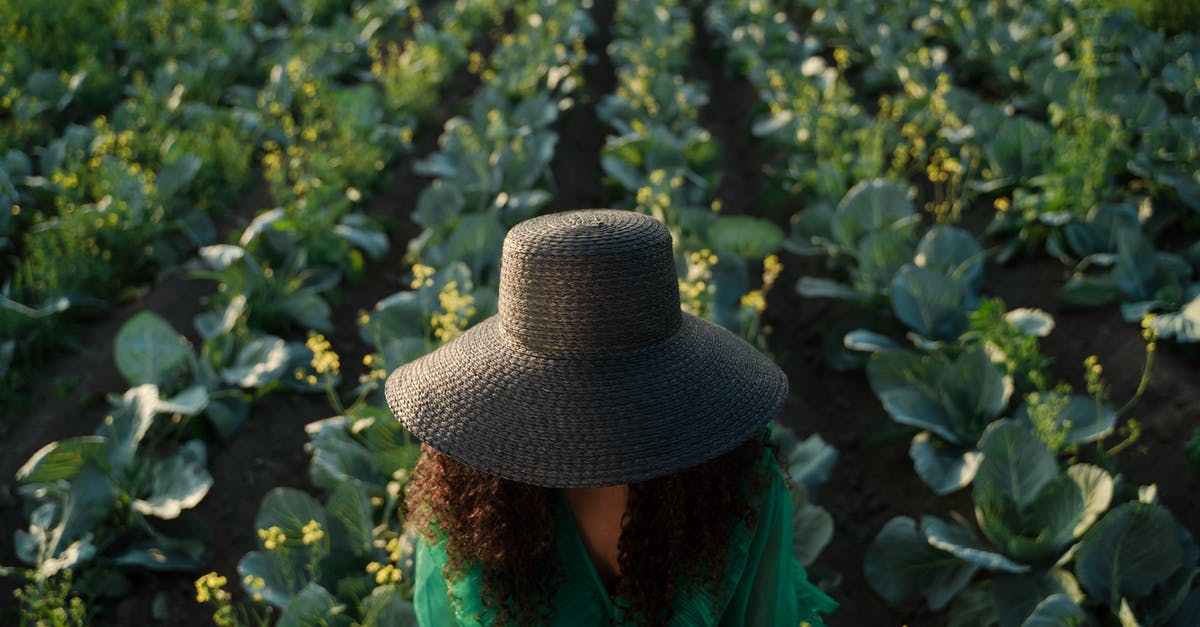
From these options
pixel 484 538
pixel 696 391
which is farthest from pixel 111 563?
pixel 696 391

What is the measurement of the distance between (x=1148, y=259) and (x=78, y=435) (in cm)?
462

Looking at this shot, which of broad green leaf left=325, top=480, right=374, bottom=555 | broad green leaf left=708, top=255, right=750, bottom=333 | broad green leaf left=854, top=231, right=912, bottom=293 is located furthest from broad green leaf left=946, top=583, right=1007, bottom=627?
broad green leaf left=325, top=480, right=374, bottom=555

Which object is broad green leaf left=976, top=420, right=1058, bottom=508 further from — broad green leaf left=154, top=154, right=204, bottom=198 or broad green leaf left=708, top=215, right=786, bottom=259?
broad green leaf left=154, top=154, right=204, bottom=198

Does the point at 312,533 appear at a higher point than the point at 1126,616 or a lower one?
higher

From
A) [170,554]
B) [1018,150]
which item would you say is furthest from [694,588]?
[1018,150]

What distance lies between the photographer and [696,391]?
1.83m

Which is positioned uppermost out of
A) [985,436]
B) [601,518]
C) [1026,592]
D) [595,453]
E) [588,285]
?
[588,285]

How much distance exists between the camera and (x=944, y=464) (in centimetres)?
347

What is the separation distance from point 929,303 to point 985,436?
1.11 m

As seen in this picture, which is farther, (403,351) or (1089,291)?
(1089,291)

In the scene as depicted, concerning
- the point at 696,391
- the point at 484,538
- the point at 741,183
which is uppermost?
the point at 696,391

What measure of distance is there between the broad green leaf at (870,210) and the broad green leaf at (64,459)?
134 inches

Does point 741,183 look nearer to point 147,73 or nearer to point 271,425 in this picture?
point 271,425

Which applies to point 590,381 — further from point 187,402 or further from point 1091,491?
point 187,402
